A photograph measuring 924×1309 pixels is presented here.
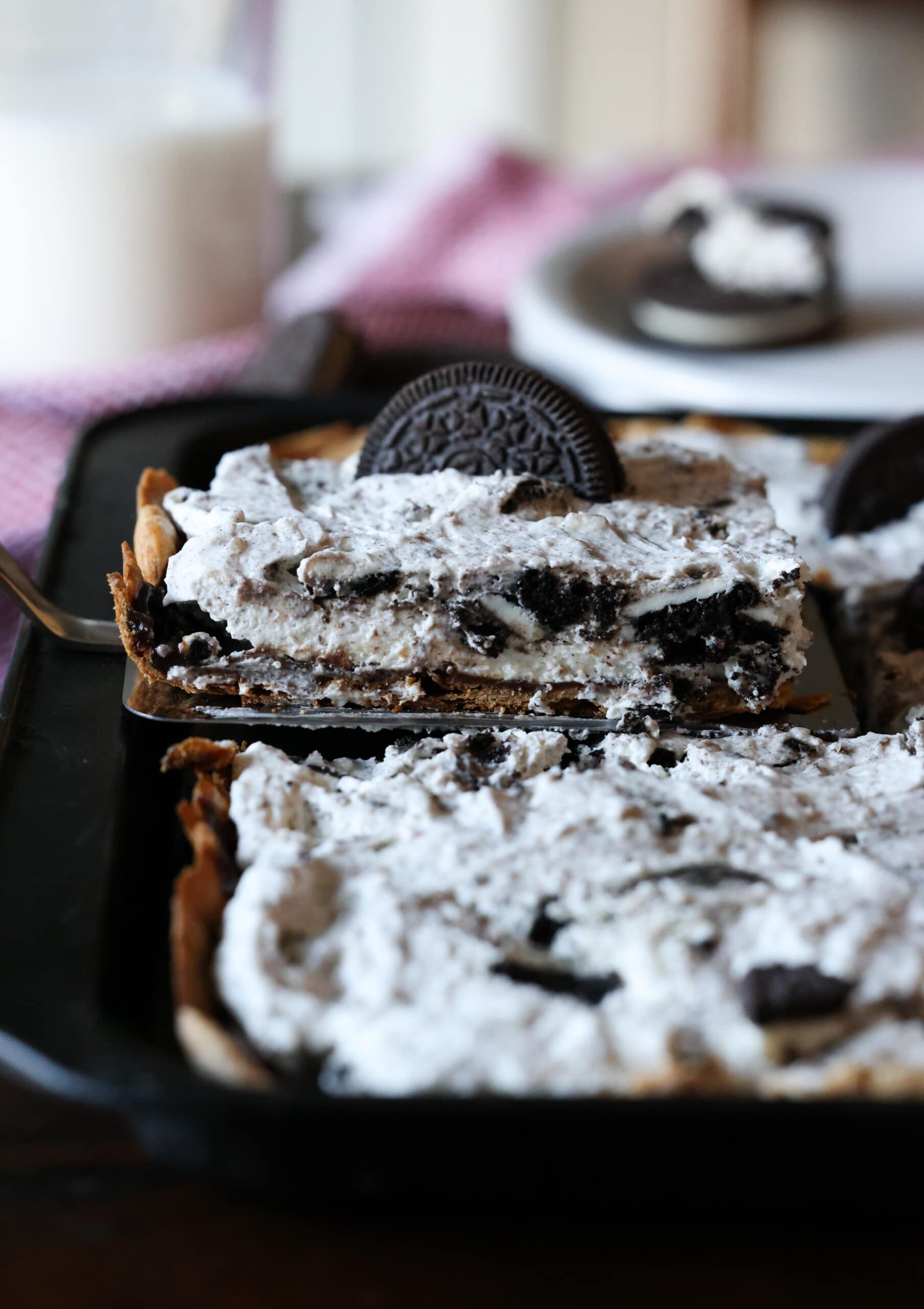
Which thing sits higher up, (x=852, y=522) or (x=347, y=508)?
(x=347, y=508)

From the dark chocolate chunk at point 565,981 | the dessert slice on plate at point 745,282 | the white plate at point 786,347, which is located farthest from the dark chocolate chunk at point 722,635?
the dessert slice on plate at point 745,282

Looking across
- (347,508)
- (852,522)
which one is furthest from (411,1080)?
(852,522)

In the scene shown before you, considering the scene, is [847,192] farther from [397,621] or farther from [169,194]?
[397,621]

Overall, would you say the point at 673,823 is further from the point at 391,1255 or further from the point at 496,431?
the point at 496,431

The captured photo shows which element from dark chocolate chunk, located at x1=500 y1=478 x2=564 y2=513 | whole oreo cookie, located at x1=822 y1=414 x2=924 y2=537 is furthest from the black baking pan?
whole oreo cookie, located at x1=822 y1=414 x2=924 y2=537

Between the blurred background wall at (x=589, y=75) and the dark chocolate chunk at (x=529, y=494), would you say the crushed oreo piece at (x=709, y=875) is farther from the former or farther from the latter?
the blurred background wall at (x=589, y=75)
